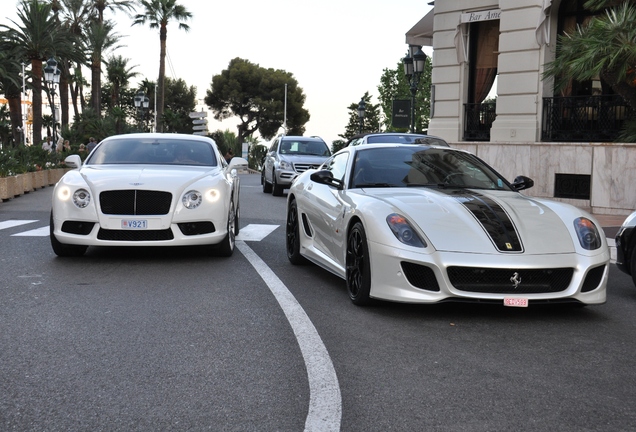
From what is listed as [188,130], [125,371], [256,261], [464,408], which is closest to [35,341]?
[125,371]

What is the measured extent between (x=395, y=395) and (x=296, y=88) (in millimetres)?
93097

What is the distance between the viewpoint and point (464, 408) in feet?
13.7

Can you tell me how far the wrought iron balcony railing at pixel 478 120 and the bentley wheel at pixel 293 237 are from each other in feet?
46.3

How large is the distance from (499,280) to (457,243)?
0.39m

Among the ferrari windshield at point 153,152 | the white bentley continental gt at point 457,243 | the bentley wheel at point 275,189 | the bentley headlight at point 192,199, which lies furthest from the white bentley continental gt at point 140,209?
the bentley wheel at point 275,189

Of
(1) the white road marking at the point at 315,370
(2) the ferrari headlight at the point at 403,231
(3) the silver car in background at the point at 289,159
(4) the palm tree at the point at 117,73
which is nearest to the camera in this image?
(1) the white road marking at the point at 315,370

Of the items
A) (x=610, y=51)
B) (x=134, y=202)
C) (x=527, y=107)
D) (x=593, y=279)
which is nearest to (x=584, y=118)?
(x=527, y=107)

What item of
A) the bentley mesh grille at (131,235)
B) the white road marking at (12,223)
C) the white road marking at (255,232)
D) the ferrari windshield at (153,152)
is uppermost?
the ferrari windshield at (153,152)

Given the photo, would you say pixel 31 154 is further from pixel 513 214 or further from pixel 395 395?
pixel 395 395

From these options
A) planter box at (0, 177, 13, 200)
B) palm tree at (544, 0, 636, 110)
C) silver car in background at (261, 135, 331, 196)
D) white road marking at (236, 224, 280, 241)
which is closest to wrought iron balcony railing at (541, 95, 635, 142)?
palm tree at (544, 0, 636, 110)

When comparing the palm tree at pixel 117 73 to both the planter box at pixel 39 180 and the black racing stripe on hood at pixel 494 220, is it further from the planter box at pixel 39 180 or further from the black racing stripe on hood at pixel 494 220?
the black racing stripe on hood at pixel 494 220

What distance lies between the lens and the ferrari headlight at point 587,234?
6.57m

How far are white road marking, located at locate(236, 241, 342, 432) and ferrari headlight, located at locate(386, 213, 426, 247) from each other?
907 mm

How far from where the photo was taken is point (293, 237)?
365 inches
